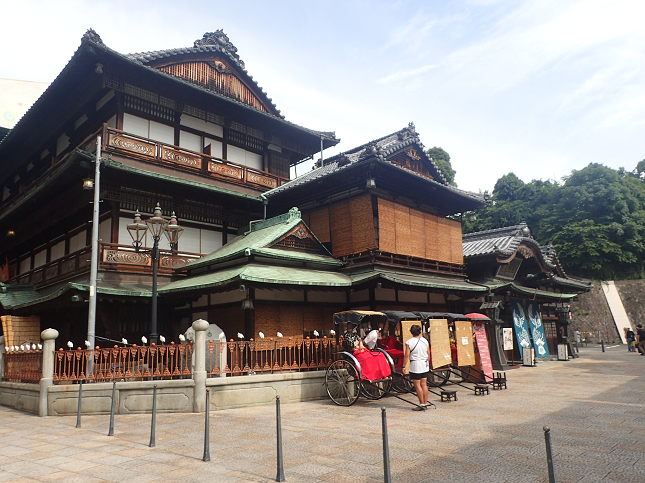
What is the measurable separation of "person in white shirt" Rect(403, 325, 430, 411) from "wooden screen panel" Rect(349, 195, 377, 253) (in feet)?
21.7

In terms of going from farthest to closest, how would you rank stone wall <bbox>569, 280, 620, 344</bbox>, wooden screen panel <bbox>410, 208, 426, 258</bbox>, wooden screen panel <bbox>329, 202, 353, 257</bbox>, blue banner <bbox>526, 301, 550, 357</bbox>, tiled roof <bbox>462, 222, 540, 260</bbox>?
stone wall <bbox>569, 280, 620, 344</bbox>, blue banner <bbox>526, 301, 550, 357</bbox>, tiled roof <bbox>462, 222, 540, 260</bbox>, wooden screen panel <bbox>410, 208, 426, 258</bbox>, wooden screen panel <bbox>329, 202, 353, 257</bbox>

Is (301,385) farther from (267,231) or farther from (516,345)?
(516,345)

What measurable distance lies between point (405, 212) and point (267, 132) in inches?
335

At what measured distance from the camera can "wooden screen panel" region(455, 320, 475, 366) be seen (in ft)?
47.0

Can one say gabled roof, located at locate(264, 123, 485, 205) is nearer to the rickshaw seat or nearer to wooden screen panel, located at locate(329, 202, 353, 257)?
wooden screen panel, located at locate(329, 202, 353, 257)

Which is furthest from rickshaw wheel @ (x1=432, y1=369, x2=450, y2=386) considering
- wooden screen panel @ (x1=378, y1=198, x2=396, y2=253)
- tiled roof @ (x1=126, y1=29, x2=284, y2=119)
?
tiled roof @ (x1=126, y1=29, x2=284, y2=119)

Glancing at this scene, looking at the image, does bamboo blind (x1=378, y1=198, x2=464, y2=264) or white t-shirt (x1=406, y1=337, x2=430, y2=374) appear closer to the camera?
white t-shirt (x1=406, y1=337, x2=430, y2=374)

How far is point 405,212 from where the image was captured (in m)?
19.2

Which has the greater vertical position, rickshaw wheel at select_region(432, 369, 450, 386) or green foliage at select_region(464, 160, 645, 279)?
green foliage at select_region(464, 160, 645, 279)

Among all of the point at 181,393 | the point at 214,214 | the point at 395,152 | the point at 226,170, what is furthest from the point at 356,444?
the point at 226,170

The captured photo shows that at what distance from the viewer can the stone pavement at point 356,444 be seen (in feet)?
21.0

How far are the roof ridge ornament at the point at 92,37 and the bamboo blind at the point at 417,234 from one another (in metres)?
11.7

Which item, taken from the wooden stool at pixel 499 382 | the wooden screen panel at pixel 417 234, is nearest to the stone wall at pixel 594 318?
the wooden screen panel at pixel 417 234

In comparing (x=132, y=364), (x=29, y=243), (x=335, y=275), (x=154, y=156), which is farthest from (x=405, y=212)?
(x=29, y=243)
